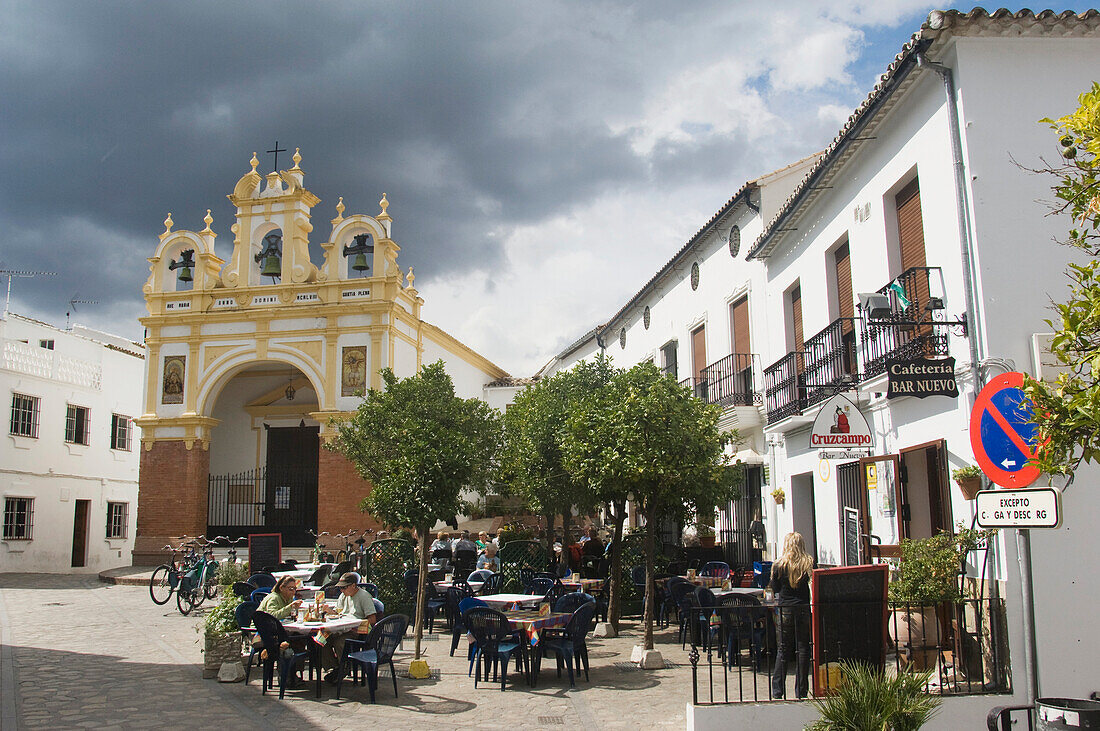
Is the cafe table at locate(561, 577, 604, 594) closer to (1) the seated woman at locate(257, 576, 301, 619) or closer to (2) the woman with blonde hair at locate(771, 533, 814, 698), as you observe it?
(1) the seated woman at locate(257, 576, 301, 619)

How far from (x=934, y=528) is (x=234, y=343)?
68.2ft

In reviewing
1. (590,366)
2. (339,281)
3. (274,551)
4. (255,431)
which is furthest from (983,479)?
(255,431)

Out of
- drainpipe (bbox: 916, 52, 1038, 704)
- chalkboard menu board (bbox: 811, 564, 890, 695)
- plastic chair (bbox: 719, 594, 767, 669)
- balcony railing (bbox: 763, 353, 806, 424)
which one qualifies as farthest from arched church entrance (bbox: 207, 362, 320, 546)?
drainpipe (bbox: 916, 52, 1038, 704)

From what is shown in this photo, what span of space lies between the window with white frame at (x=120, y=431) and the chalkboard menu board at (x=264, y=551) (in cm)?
1613

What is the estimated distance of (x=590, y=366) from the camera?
1670cm

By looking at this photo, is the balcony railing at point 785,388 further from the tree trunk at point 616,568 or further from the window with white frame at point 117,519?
the window with white frame at point 117,519

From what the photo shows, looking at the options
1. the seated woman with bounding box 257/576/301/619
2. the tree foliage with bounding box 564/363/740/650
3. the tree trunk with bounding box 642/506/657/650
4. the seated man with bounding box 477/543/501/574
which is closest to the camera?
the seated woman with bounding box 257/576/301/619

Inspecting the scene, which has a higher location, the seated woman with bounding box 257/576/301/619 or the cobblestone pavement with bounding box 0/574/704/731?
the seated woman with bounding box 257/576/301/619

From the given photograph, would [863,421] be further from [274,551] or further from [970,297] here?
[274,551]

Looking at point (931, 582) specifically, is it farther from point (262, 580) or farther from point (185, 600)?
point (185, 600)

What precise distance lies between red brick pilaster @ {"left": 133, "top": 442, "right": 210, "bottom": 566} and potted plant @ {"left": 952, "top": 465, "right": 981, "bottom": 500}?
2172 cm

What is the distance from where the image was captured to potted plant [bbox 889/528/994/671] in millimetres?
8094

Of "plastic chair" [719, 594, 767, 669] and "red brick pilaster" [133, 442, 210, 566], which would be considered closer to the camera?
"plastic chair" [719, 594, 767, 669]

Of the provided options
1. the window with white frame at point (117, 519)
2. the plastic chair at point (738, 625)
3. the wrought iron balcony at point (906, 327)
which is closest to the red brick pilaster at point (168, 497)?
the window with white frame at point (117, 519)
